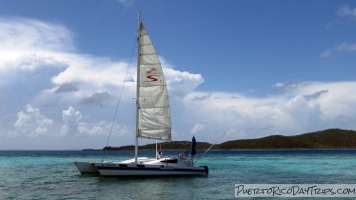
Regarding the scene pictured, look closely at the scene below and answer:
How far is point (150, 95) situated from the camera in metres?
47.5

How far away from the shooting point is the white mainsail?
156ft

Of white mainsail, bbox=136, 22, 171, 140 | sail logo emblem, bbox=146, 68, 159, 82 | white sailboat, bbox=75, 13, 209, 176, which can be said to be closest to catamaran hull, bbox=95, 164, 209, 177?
white sailboat, bbox=75, 13, 209, 176

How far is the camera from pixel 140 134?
156 ft

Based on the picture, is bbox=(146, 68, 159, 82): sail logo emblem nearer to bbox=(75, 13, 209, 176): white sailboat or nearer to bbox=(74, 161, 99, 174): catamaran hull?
bbox=(75, 13, 209, 176): white sailboat

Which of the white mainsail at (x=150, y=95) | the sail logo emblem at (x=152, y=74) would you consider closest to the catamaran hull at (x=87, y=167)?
the white mainsail at (x=150, y=95)

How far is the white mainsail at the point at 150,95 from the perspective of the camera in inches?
1869

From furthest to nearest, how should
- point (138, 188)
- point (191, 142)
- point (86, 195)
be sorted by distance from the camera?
1. point (191, 142)
2. point (138, 188)
3. point (86, 195)

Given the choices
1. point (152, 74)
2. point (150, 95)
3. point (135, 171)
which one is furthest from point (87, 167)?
point (152, 74)

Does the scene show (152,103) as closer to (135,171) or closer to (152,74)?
(152,74)

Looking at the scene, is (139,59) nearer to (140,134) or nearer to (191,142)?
(140,134)

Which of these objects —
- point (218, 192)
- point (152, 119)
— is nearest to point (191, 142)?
point (152, 119)

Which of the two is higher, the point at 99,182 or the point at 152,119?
the point at 152,119

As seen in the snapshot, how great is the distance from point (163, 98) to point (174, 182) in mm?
10168

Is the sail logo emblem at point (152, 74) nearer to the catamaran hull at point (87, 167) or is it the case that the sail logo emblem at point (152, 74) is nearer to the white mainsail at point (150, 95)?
the white mainsail at point (150, 95)
